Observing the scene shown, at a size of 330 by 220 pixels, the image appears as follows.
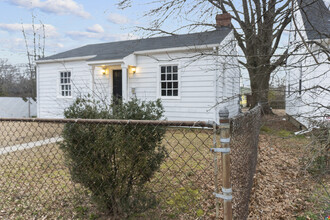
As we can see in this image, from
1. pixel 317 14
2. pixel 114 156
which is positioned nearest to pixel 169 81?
pixel 317 14

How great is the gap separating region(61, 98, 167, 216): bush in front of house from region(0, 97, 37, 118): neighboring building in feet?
51.4

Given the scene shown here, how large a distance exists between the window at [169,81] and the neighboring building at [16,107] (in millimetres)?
11402

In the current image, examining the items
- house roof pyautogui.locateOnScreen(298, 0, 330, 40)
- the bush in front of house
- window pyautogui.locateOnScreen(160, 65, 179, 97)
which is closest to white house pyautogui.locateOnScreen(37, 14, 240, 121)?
window pyautogui.locateOnScreen(160, 65, 179, 97)

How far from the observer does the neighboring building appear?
15.3 meters

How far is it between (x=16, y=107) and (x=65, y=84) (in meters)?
6.07

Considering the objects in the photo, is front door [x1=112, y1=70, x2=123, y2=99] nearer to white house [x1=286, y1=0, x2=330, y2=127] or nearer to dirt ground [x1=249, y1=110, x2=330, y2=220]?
dirt ground [x1=249, y1=110, x2=330, y2=220]

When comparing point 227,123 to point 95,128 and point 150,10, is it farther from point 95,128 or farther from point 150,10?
point 150,10

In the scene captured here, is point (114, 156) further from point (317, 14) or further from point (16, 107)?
point (16, 107)

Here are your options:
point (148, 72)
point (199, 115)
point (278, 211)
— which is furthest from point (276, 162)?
point (148, 72)

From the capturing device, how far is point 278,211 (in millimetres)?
3172

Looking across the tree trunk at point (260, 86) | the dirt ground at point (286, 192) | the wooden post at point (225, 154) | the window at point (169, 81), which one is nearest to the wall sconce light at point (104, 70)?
the window at point (169, 81)

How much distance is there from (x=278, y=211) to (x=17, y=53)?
1979cm

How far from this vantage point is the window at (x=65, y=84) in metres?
12.5

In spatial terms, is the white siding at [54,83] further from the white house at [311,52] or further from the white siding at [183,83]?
the white house at [311,52]
